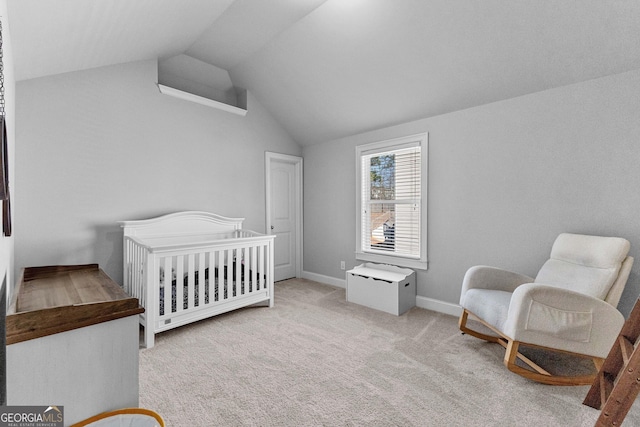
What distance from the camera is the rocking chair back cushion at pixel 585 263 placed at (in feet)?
6.28

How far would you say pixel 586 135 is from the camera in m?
2.25

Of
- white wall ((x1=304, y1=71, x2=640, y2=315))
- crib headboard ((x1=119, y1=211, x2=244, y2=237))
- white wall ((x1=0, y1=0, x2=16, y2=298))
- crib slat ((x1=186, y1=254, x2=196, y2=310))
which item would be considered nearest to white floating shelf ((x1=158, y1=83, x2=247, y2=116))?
crib headboard ((x1=119, y1=211, x2=244, y2=237))

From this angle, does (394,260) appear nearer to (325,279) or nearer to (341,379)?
(325,279)

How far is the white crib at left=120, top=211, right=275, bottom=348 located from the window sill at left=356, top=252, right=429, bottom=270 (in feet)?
4.10

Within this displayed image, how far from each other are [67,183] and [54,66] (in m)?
0.96

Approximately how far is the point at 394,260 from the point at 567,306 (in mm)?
1815

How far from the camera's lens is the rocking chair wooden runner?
1750mm

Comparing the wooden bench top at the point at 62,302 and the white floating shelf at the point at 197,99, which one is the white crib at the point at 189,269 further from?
the white floating shelf at the point at 197,99

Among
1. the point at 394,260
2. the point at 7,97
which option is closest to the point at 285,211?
the point at 394,260

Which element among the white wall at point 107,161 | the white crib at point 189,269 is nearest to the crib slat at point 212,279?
the white crib at point 189,269

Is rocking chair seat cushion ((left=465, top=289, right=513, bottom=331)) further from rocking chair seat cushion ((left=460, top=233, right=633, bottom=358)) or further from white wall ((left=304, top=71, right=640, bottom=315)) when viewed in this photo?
A: white wall ((left=304, top=71, right=640, bottom=315))

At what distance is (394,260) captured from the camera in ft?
11.4

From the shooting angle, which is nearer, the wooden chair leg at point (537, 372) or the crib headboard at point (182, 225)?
the wooden chair leg at point (537, 372)

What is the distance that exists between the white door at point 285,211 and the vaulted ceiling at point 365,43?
→ 1.15 metres
